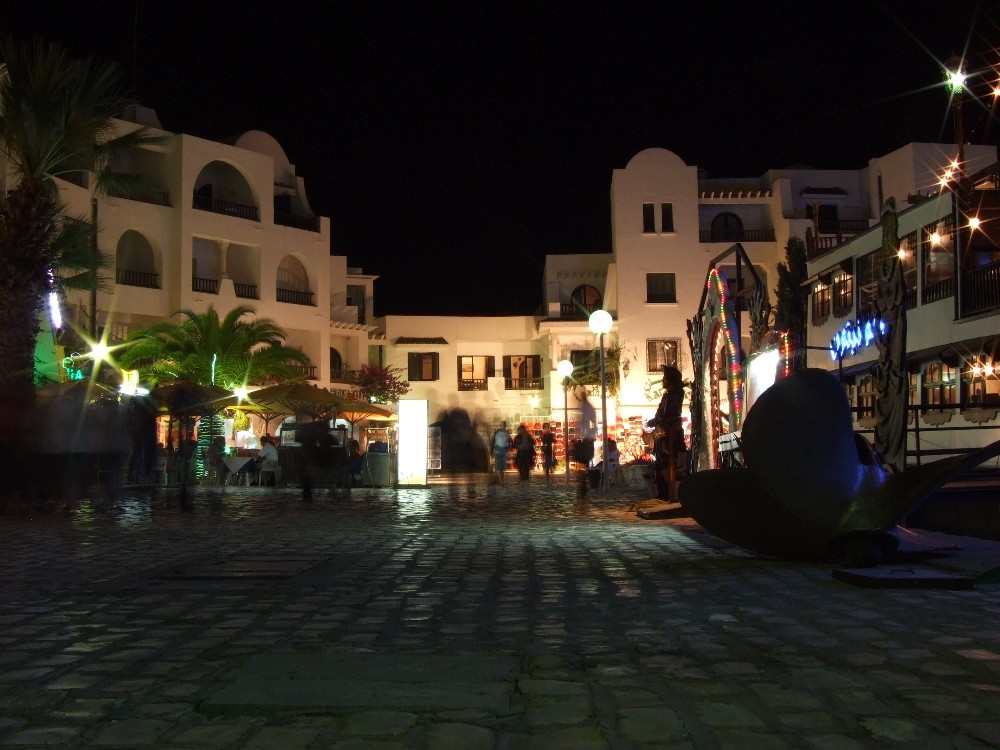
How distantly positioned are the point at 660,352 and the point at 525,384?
27.6 feet

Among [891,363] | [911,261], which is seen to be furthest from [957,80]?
[891,363]

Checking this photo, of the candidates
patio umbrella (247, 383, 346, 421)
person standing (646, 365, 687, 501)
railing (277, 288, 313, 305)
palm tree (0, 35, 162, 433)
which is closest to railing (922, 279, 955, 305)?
person standing (646, 365, 687, 501)

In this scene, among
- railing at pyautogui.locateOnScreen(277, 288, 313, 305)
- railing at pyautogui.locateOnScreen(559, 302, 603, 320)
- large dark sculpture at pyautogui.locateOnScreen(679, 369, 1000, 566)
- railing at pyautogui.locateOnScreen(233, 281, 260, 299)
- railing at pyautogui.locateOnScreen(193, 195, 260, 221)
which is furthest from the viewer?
railing at pyautogui.locateOnScreen(559, 302, 603, 320)

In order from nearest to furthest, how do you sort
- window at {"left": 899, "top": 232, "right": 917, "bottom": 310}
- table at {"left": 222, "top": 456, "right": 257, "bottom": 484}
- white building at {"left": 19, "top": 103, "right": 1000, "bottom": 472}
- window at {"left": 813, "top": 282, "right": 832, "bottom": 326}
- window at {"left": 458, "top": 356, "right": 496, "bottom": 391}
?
window at {"left": 899, "top": 232, "right": 917, "bottom": 310}
table at {"left": 222, "top": 456, "right": 257, "bottom": 484}
window at {"left": 813, "top": 282, "right": 832, "bottom": 326}
white building at {"left": 19, "top": 103, "right": 1000, "bottom": 472}
window at {"left": 458, "top": 356, "right": 496, "bottom": 391}

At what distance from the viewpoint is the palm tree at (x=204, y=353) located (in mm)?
36969

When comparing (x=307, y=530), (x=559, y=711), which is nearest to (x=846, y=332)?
(x=307, y=530)

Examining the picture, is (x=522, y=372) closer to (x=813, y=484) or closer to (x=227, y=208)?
(x=227, y=208)

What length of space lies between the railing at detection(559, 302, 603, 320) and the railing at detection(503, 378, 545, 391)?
3.47 meters

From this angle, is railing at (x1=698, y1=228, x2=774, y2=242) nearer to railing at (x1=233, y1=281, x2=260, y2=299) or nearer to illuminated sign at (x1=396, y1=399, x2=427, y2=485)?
railing at (x1=233, y1=281, x2=260, y2=299)

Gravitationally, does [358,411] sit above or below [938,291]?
below

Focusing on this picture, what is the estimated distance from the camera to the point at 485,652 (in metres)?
5.17

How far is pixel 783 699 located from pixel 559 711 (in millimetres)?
909

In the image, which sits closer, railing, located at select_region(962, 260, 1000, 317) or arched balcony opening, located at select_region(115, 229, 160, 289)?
railing, located at select_region(962, 260, 1000, 317)

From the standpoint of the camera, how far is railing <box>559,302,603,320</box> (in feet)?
165
